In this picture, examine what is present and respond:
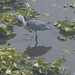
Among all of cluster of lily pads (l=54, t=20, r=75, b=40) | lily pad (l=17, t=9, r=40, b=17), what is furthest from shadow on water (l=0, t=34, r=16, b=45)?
cluster of lily pads (l=54, t=20, r=75, b=40)

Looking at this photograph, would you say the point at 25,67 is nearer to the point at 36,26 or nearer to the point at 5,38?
the point at 36,26

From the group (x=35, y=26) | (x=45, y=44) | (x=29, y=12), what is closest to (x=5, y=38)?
(x=35, y=26)

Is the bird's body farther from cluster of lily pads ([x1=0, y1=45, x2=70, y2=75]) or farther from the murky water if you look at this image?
cluster of lily pads ([x1=0, y1=45, x2=70, y2=75])

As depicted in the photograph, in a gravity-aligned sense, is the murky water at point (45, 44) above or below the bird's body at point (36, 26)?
below

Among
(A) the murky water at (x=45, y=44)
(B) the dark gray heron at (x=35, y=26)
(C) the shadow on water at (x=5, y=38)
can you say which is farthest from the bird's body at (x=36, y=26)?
(C) the shadow on water at (x=5, y=38)

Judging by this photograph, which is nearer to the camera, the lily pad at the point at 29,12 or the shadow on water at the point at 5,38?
the shadow on water at the point at 5,38

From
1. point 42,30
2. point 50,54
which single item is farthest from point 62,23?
point 50,54

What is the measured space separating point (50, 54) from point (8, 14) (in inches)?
117

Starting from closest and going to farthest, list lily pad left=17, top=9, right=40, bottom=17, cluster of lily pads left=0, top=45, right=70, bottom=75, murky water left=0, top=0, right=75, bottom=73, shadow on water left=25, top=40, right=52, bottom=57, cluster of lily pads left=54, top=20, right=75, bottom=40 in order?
cluster of lily pads left=0, top=45, right=70, bottom=75 < murky water left=0, top=0, right=75, bottom=73 < shadow on water left=25, top=40, right=52, bottom=57 < cluster of lily pads left=54, top=20, right=75, bottom=40 < lily pad left=17, top=9, right=40, bottom=17

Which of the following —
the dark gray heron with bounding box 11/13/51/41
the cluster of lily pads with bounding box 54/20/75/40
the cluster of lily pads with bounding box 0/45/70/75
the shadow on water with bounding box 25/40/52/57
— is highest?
the dark gray heron with bounding box 11/13/51/41

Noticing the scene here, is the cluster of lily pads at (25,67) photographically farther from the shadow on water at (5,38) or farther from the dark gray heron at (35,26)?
the dark gray heron at (35,26)

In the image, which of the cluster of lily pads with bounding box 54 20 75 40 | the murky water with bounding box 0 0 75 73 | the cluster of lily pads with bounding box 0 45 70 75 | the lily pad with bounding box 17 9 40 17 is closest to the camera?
the cluster of lily pads with bounding box 0 45 70 75

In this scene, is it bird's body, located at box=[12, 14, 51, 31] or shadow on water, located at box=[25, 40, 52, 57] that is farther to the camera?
bird's body, located at box=[12, 14, 51, 31]

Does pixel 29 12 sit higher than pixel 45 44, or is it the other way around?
pixel 29 12
